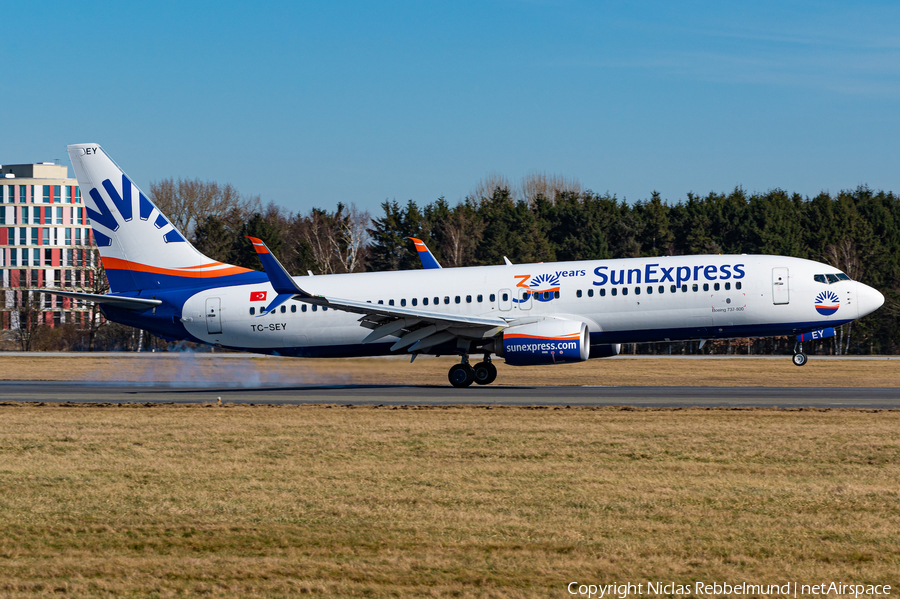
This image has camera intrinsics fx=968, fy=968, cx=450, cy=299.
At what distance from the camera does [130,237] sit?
34969 mm

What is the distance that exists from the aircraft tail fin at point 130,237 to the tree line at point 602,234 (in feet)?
176

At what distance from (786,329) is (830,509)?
68.9 ft

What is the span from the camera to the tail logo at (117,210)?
34.9 meters

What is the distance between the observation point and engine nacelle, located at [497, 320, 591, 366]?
1198 inches

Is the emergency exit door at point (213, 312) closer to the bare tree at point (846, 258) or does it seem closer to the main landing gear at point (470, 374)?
the main landing gear at point (470, 374)

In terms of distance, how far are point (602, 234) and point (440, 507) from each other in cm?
8205

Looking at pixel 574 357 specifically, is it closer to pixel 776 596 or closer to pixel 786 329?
pixel 786 329

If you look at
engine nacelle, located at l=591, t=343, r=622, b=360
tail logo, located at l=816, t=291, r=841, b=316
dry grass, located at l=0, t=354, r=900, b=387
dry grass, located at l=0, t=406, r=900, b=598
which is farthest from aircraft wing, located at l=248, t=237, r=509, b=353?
tail logo, located at l=816, t=291, r=841, b=316

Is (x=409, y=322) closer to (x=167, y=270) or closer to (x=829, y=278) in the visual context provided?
(x=167, y=270)

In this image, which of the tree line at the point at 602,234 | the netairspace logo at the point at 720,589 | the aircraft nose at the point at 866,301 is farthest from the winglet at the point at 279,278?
the tree line at the point at 602,234

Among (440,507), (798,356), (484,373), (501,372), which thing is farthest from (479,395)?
(440,507)

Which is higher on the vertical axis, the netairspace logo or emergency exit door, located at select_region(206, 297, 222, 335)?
emergency exit door, located at select_region(206, 297, 222, 335)

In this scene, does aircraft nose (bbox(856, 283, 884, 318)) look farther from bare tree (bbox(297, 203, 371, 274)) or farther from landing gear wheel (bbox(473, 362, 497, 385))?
bare tree (bbox(297, 203, 371, 274))

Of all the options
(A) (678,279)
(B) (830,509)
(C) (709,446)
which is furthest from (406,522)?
(A) (678,279)
